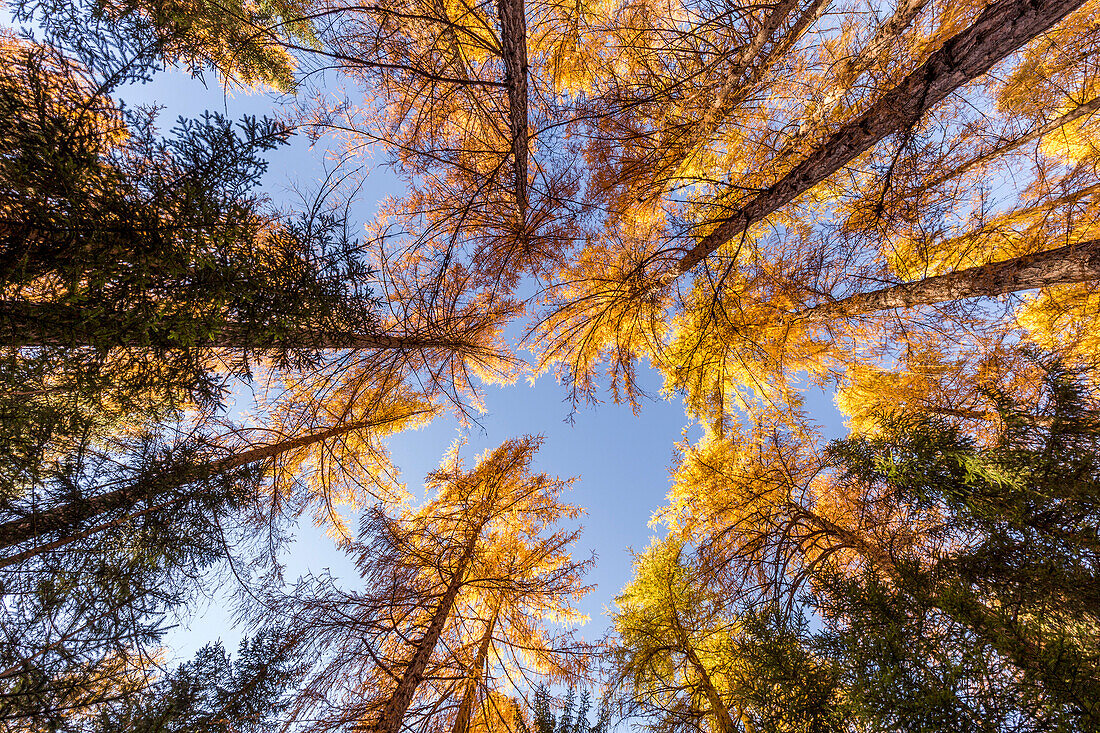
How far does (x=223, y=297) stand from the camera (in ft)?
8.68

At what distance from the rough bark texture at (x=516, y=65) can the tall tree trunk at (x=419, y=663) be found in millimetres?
5712

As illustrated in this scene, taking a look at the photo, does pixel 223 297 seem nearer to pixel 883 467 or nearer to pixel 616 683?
pixel 883 467

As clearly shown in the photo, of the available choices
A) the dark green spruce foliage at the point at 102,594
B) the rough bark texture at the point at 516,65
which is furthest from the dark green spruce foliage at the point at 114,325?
the rough bark texture at the point at 516,65

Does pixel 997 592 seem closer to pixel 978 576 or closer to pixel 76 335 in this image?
pixel 978 576

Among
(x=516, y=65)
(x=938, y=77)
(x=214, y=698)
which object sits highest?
(x=516, y=65)

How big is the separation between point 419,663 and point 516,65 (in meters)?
6.82

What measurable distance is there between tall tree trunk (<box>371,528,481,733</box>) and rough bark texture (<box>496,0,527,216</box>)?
571cm

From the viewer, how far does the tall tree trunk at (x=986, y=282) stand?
3.68m

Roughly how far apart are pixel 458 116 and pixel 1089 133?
403 inches

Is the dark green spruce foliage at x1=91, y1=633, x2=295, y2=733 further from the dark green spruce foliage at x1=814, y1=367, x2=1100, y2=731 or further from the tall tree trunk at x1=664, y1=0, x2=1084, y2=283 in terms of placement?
the tall tree trunk at x1=664, y1=0, x2=1084, y2=283

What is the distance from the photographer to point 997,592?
106 inches

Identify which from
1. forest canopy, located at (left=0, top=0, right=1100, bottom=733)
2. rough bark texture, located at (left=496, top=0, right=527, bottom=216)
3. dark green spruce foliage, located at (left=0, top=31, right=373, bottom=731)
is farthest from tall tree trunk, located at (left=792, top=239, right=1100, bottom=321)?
dark green spruce foliage, located at (left=0, top=31, right=373, bottom=731)

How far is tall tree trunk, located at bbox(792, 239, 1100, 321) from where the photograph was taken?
3679mm

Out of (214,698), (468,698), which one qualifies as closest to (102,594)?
(214,698)
